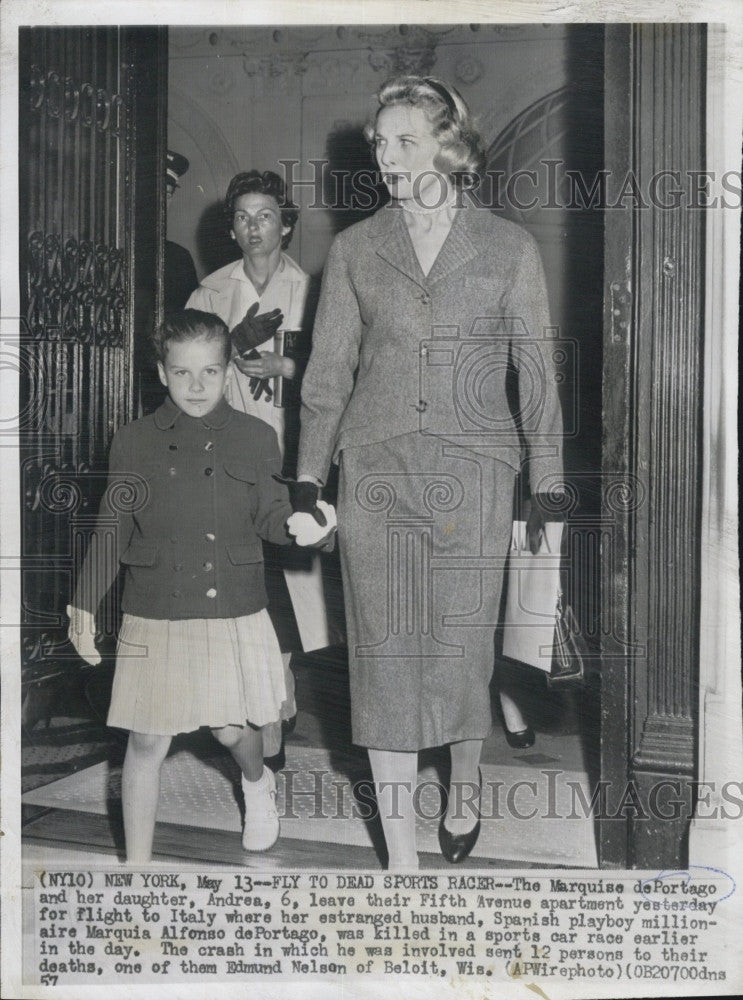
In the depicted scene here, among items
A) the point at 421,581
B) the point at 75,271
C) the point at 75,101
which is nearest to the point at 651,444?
the point at 421,581

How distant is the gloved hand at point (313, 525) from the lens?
2.60 m

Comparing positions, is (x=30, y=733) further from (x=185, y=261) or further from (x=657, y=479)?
(x=657, y=479)

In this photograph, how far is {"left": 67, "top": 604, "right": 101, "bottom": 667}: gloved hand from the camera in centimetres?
268

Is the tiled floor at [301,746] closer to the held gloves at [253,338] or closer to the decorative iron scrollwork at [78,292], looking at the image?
the held gloves at [253,338]

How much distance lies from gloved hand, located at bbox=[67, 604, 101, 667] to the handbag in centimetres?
102

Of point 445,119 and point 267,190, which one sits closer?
point 445,119

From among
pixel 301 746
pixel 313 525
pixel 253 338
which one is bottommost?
pixel 301 746

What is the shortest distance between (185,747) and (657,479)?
135 centimetres

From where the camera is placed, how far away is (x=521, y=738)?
107 inches

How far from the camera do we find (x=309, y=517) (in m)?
2.59

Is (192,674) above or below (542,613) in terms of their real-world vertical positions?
below

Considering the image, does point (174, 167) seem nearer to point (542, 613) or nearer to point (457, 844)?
point (542, 613)

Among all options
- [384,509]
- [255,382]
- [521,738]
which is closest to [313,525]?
[384,509]
